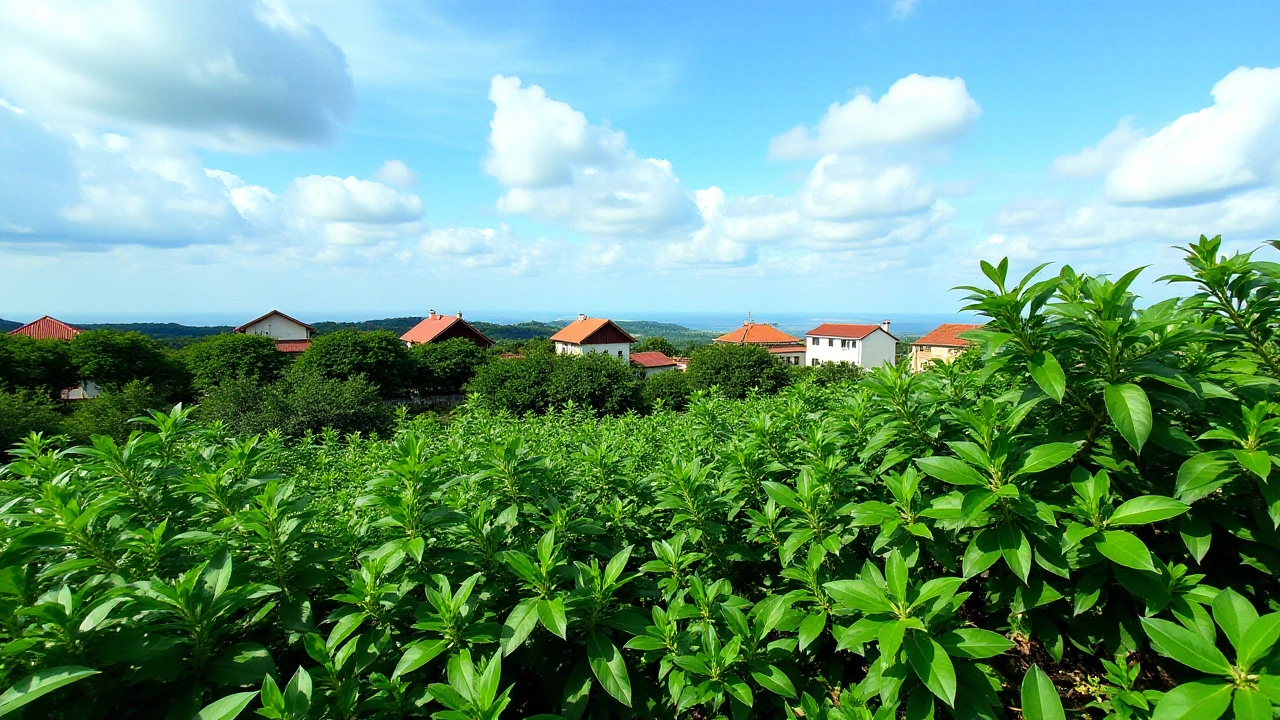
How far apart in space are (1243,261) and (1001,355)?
3.70 ft

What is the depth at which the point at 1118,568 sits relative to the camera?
1.66 metres

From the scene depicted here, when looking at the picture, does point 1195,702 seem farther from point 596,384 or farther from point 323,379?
point 323,379

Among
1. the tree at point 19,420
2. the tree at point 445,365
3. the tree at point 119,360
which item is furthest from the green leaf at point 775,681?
the tree at point 119,360

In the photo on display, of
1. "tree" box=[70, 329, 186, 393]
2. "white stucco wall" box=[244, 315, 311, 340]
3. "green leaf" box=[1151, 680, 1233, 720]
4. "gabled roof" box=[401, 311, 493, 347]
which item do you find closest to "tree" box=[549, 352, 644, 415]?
"gabled roof" box=[401, 311, 493, 347]

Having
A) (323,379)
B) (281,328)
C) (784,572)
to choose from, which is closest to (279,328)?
(281,328)

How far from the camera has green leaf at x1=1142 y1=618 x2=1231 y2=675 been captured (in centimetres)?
121

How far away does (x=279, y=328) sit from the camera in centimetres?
6688

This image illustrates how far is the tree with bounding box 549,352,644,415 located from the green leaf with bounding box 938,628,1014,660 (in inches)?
1096

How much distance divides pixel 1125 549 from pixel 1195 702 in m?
0.39

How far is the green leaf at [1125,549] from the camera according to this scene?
1424 mm

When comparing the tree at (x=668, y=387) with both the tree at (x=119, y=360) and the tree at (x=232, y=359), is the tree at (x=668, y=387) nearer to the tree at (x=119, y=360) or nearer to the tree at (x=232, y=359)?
the tree at (x=232, y=359)

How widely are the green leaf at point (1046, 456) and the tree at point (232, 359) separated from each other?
149ft

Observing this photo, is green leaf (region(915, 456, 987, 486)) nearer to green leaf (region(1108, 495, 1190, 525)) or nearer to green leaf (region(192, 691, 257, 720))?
green leaf (region(1108, 495, 1190, 525))

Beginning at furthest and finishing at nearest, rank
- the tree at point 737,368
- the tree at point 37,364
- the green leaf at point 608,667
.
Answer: the tree at point 737,368 < the tree at point 37,364 < the green leaf at point 608,667
